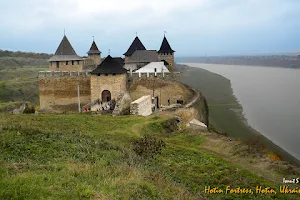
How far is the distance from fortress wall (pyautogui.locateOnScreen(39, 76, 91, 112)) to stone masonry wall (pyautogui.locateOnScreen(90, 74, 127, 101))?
1.33 metres

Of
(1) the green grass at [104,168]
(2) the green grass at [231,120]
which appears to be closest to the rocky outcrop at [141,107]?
(1) the green grass at [104,168]

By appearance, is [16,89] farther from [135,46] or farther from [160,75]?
[160,75]

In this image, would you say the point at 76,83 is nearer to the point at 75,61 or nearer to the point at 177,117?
the point at 75,61

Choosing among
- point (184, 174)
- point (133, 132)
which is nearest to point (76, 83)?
point (133, 132)

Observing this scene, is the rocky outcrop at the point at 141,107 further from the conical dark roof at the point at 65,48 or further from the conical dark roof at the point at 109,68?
the conical dark roof at the point at 65,48

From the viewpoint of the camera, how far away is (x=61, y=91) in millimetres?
21625

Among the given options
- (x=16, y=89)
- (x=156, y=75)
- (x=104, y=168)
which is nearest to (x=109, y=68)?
(x=156, y=75)

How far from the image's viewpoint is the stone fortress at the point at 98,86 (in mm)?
20391

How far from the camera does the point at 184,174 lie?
8367 mm

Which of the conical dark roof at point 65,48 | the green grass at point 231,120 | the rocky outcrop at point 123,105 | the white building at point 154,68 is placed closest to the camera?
the rocky outcrop at point 123,105

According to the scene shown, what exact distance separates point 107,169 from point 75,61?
16746 mm

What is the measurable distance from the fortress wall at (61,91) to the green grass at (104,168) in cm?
880

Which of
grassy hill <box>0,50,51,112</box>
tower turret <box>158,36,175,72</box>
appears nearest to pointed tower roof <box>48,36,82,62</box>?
grassy hill <box>0,50,51,112</box>

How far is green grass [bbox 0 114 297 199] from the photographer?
564 centimetres
